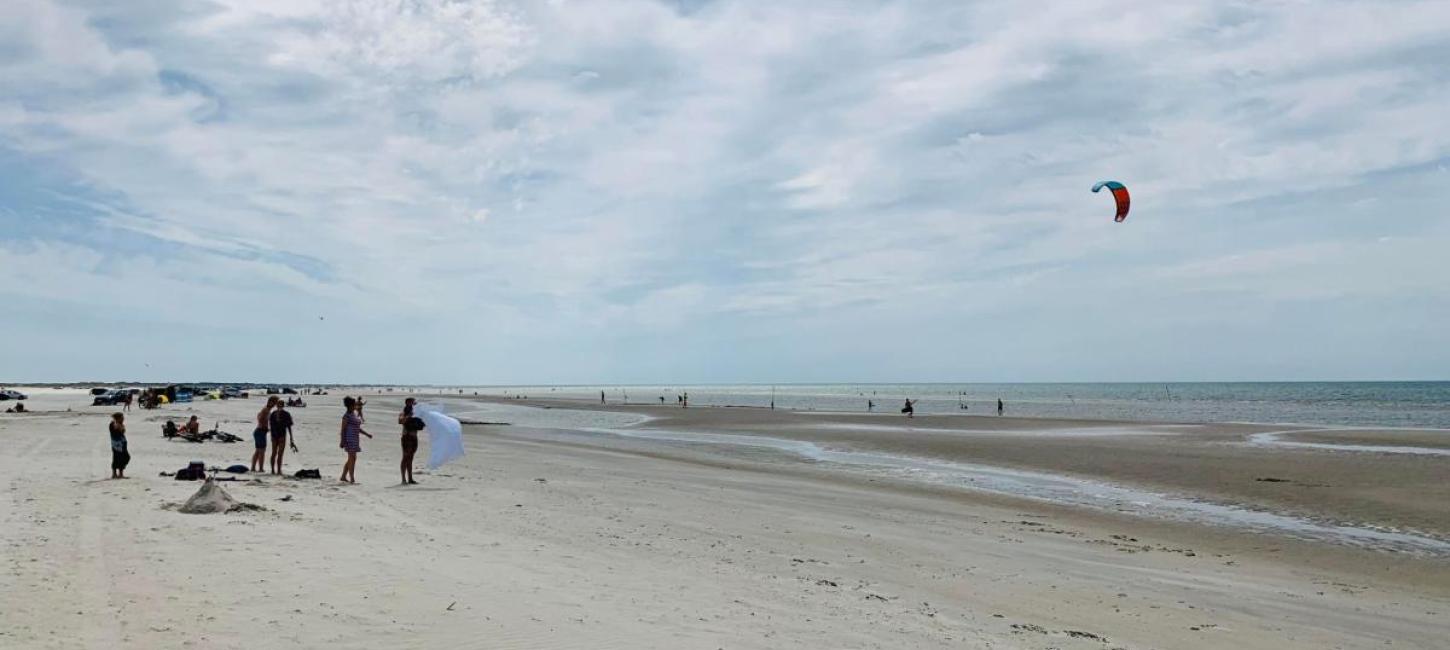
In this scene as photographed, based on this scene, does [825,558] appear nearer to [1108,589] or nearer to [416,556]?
[1108,589]

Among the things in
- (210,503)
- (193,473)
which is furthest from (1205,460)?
(193,473)

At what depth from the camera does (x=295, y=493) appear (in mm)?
14586

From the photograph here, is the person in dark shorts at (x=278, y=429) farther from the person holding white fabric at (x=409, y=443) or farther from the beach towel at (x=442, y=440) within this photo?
the beach towel at (x=442, y=440)

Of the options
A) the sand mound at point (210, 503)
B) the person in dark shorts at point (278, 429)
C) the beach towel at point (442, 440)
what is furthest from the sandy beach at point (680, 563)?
the person in dark shorts at point (278, 429)

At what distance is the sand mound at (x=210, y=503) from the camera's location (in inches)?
457

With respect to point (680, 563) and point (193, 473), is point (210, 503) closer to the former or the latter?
point (193, 473)

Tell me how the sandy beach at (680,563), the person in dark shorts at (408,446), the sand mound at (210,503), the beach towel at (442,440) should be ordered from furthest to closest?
the beach towel at (442,440) → the person in dark shorts at (408,446) → the sand mound at (210,503) → the sandy beach at (680,563)

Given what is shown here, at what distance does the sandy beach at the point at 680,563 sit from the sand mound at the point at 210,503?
0.33 metres

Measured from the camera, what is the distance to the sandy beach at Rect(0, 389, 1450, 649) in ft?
23.7

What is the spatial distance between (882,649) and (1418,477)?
78.1 feet

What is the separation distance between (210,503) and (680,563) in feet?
21.8

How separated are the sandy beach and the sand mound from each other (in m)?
0.33

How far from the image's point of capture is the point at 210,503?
1169 cm

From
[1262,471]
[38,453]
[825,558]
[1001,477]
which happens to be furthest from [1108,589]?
[38,453]
